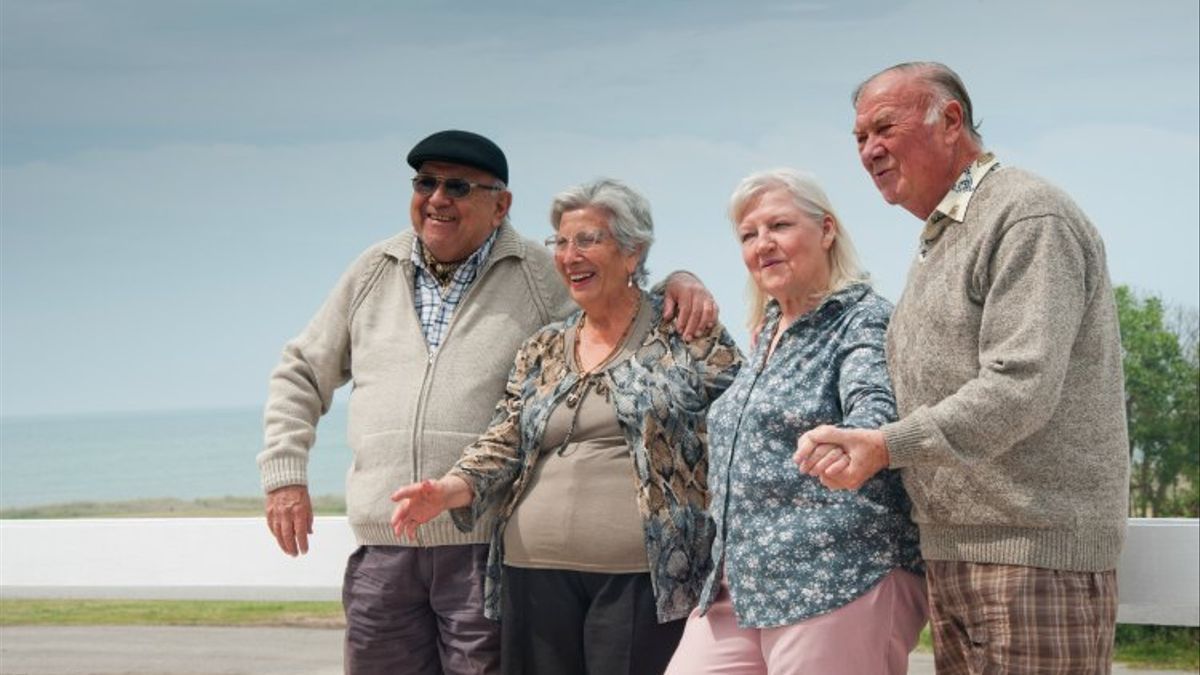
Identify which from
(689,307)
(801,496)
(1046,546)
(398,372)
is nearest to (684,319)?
(689,307)

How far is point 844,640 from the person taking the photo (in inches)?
106

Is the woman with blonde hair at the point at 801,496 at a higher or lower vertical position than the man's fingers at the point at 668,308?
lower

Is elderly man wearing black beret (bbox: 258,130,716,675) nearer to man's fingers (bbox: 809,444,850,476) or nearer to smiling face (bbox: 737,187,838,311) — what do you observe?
smiling face (bbox: 737,187,838,311)

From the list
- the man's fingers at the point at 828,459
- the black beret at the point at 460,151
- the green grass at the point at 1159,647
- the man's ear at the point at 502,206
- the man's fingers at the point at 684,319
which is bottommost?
the green grass at the point at 1159,647

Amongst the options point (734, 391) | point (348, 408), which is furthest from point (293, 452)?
point (734, 391)

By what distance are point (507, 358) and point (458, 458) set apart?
27cm

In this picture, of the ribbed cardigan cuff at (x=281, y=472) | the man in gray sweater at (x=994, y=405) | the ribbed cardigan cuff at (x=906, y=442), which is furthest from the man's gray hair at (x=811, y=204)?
the ribbed cardigan cuff at (x=281, y=472)

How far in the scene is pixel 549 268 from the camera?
12.1 ft

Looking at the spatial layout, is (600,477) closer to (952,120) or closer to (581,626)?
(581,626)

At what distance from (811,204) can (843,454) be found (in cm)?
68

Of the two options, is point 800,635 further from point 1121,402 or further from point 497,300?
point 497,300

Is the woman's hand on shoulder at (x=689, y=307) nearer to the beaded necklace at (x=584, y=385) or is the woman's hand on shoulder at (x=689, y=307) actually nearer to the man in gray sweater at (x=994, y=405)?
the beaded necklace at (x=584, y=385)

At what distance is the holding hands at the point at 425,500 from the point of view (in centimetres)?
321

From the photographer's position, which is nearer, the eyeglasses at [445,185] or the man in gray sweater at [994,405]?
the man in gray sweater at [994,405]
